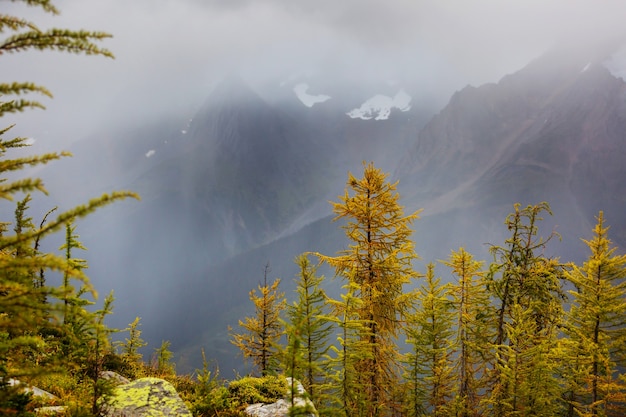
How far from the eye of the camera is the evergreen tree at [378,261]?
41.7 ft

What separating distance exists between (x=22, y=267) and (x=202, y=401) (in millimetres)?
5586

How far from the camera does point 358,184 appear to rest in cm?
1328

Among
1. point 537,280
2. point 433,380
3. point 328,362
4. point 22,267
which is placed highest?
point 537,280

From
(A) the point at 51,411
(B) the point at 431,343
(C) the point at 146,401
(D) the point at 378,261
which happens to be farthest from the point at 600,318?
(A) the point at 51,411

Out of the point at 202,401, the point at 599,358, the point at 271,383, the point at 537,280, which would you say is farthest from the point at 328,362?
the point at 599,358

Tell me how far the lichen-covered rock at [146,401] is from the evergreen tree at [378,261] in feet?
24.2

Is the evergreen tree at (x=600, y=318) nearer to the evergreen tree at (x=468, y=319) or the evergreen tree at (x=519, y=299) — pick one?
the evergreen tree at (x=519, y=299)

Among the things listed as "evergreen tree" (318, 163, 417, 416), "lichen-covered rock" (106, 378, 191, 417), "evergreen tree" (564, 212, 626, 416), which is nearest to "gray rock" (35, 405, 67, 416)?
"lichen-covered rock" (106, 378, 191, 417)

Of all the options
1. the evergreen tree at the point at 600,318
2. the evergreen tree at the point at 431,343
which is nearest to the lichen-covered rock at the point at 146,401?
the evergreen tree at the point at 431,343

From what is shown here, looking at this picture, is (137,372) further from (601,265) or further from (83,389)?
(601,265)

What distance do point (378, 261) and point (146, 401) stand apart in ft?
30.0

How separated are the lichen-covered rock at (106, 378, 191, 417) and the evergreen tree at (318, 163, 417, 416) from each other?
7362 millimetres

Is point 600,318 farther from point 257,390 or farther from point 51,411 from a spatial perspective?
point 51,411

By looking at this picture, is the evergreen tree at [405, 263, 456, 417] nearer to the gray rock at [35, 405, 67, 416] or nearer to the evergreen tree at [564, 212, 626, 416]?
the evergreen tree at [564, 212, 626, 416]
